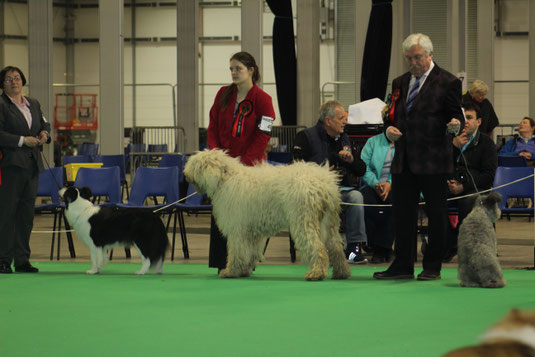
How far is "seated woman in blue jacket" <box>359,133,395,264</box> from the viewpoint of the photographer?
7.09m

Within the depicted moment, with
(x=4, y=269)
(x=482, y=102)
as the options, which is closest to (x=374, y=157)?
(x=4, y=269)

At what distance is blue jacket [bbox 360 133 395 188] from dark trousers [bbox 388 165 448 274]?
1599 millimetres

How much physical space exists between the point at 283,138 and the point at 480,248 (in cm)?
1061

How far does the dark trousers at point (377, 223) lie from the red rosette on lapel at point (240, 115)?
1.78 metres

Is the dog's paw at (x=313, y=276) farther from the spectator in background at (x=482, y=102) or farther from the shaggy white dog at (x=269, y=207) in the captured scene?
the spectator in background at (x=482, y=102)

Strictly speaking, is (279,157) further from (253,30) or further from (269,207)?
(269,207)

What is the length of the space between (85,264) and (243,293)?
265cm

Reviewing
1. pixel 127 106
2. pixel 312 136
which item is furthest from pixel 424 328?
pixel 127 106

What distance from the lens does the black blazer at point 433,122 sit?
5.24 m

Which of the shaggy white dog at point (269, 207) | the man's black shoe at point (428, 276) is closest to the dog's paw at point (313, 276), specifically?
the shaggy white dog at point (269, 207)

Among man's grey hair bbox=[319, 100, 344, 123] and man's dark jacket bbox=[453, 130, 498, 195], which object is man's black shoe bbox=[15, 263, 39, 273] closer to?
man's grey hair bbox=[319, 100, 344, 123]

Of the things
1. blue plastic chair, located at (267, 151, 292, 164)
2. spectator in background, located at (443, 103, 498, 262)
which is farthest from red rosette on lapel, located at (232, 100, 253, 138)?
blue plastic chair, located at (267, 151, 292, 164)

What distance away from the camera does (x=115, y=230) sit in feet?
19.9

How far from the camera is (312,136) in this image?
6672mm
